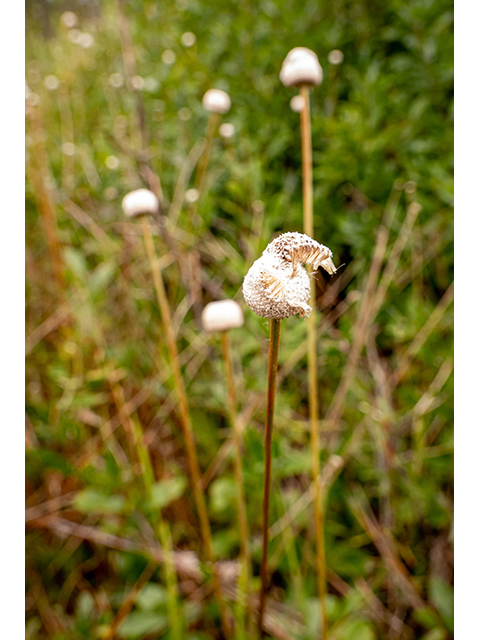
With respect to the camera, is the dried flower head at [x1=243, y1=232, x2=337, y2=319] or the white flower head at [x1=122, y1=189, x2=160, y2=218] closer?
the dried flower head at [x1=243, y1=232, x2=337, y2=319]

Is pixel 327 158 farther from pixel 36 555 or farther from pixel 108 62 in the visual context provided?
pixel 108 62

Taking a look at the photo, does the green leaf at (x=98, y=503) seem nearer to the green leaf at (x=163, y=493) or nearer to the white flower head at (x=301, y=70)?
the green leaf at (x=163, y=493)

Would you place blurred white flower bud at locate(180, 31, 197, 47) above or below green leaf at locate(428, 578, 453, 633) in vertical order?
above

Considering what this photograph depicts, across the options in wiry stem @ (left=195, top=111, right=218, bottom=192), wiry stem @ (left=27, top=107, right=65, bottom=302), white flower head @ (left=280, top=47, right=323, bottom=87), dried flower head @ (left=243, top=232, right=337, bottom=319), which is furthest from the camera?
wiry stem @ (left=27, top=107, right=65, bottom=302)

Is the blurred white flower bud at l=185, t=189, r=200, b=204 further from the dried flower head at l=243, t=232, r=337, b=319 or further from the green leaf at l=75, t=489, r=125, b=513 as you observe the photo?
the dried flower head at l=243, t=232, r=337, b=319

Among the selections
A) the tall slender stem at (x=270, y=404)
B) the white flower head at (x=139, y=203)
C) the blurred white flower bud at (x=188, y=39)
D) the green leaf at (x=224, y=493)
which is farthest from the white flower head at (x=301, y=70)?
the blurred white flower bud at (x=188, y=39)

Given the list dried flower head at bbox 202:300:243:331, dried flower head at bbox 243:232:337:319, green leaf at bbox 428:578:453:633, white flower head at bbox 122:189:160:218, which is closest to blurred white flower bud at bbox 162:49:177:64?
white flower head at bbox 122:189:160:218

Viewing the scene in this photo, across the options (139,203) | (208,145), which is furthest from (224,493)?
(208,145)

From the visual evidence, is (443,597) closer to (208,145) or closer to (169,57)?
(208,145)
